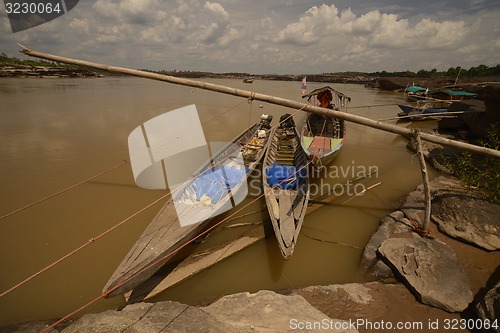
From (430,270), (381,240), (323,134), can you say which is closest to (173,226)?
(381,240)

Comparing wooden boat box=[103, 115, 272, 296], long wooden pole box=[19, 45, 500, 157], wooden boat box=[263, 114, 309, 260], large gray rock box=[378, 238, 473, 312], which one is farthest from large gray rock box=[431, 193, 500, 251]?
wooden boat box=[103, 115, 272, 296]

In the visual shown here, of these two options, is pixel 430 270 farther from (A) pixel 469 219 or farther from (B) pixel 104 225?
(B) pixel 104 225

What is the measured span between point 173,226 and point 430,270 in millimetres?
5990

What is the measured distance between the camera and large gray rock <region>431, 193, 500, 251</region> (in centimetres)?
597

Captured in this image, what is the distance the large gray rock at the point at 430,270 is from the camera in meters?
4.65

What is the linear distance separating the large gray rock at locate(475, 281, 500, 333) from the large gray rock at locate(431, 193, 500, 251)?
7.36 ft

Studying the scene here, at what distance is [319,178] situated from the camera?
34.4ft

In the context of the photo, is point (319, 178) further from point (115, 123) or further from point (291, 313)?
point (115, 123)

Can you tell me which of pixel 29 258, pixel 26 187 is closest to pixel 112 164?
pixel 26 187

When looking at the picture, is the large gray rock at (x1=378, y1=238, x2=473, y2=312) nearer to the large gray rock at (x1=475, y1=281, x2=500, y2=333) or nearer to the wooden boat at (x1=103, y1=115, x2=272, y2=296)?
the large gray rock at (x1=475, y1=281, x2=500, y2=333)

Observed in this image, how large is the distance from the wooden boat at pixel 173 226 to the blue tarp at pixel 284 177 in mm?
851

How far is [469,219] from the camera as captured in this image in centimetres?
636

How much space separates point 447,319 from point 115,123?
67.2 ft

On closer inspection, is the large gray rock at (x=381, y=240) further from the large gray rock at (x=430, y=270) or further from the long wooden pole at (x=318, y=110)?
the long wooden pole at (x=318, y=110)
